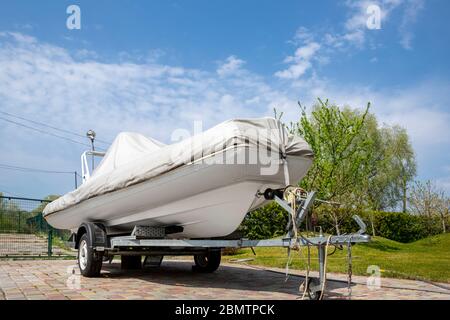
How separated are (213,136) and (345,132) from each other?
13683 millimetres

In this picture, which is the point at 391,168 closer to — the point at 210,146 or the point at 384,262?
the point at 384,262

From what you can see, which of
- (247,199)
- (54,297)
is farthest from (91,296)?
(247,199)

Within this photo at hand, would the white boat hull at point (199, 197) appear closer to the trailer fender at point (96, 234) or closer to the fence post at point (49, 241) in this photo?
the trailer fender at point (96, 234)

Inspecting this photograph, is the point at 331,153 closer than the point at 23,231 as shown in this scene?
No

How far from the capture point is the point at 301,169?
593cm

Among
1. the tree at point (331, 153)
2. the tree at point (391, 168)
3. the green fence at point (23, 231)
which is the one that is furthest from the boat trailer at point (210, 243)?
the tree at point (391, 168)

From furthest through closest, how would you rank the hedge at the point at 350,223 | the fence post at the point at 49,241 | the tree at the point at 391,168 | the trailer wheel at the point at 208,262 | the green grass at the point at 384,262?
1. the tree at the point at 391,168
2. the hedge at the point at 350,223
3. the fence post at the point at 49,241
4. the trailer wheel at the point at 208,262
5. the green grass at the point at 384,262

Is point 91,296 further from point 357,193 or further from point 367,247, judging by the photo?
point 357,193

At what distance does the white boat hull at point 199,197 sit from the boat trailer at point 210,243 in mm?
245

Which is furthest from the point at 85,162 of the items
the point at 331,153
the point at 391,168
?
the point at 391,168

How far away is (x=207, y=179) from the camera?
215 inches

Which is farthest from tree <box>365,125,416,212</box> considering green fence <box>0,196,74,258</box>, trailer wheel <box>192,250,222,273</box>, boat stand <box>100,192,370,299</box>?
boat stand <box>100,192,370,299</box>

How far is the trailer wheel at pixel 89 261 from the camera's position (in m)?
7.08

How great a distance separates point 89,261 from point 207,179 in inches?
116
